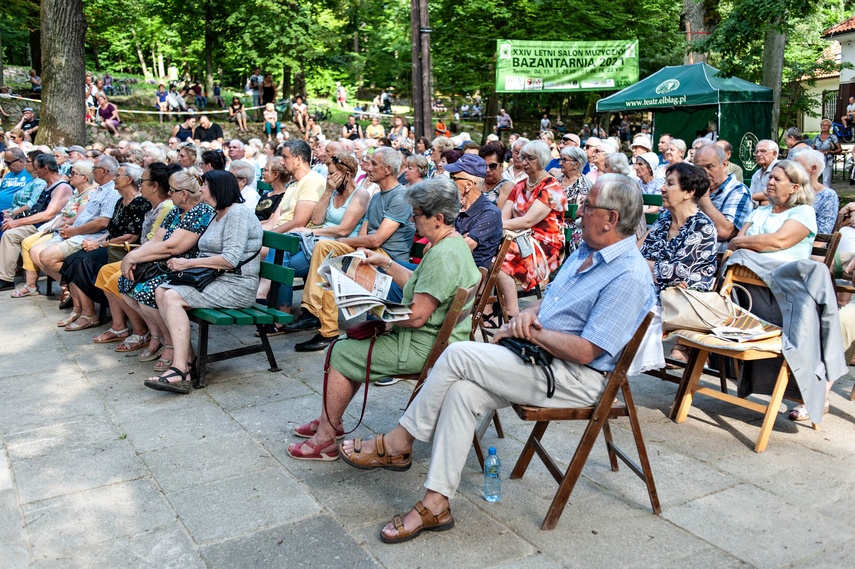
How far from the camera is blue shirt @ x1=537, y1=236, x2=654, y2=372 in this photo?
3.29 metres

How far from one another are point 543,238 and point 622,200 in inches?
138

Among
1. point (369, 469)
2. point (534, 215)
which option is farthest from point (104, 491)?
point (534, 215)

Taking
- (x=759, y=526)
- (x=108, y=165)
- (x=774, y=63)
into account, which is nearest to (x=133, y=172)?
(x=108, y=165)

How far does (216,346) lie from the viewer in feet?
21.8

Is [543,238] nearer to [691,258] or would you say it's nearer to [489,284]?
[691,258]

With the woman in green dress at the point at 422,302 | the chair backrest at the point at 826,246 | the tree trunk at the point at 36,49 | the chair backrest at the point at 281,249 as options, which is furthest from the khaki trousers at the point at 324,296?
the tree trunk at the point at 36,49

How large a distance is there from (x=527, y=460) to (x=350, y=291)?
1.19m

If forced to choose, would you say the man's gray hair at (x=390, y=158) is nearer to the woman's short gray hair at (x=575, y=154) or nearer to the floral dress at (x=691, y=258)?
the woman's short gray hair at (x=575, y=154)

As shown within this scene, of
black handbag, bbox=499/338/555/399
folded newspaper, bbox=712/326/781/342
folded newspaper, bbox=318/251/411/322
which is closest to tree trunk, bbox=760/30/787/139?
folded newspaper, bbox=712/326/781/342

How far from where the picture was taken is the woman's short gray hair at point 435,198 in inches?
155

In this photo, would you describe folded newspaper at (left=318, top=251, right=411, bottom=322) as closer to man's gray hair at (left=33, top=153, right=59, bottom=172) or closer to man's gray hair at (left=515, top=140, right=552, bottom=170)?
man's gray hair at (left=515, top=140, right=552, bottom=170)

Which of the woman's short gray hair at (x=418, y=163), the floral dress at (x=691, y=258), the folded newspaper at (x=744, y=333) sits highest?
the woman's short gray hair at (x=418, y=163)

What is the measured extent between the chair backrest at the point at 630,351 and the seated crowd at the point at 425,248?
6 centimetres

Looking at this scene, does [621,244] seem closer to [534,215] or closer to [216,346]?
[534,215]
